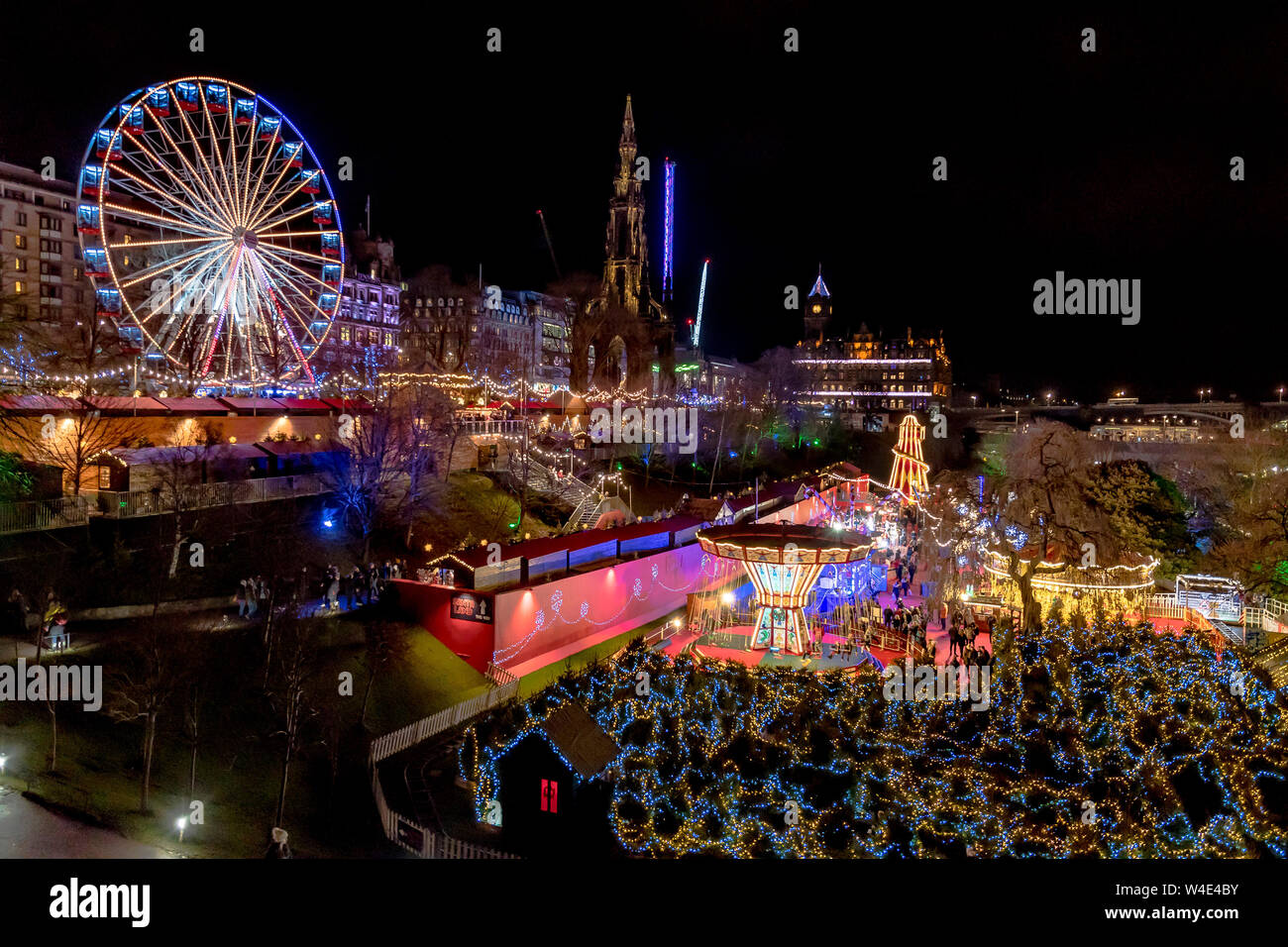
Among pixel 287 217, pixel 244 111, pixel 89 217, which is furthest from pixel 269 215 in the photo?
pixel 89 217

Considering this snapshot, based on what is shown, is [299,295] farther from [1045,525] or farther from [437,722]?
[1045,525]

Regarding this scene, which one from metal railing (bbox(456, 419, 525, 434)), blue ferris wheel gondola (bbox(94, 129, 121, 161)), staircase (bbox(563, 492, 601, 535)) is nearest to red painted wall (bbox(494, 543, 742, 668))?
staircase (bbox(563, 492, 601, 535))

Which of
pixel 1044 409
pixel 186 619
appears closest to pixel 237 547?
pixel 186 619

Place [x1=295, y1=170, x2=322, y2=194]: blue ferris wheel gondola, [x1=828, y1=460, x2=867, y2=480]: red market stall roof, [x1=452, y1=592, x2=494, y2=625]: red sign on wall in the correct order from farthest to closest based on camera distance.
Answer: [x1=828, y1=460, x2=867, y2=480]: red market stall roof < [x1=295, y1=170, x2=322, y2=194]: blue ferris wheel gondola < [x1=452, y1=592, x2=494, y2=625]: red sign on wall

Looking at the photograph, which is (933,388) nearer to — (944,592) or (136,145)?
(944,592)

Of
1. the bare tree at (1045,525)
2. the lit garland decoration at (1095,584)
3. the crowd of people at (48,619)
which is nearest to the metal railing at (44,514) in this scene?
the crowd of people at (48,619)

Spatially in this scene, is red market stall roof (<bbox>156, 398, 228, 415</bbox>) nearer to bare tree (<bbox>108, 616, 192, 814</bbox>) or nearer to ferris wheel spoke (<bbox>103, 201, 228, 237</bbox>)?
ferris wheel spoke (<bbox>103, 201, 228, 237</bbox>)

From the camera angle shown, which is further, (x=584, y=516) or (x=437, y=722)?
(x=584, y=516)
